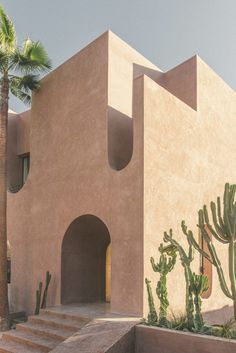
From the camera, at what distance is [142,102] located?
10.2 meters

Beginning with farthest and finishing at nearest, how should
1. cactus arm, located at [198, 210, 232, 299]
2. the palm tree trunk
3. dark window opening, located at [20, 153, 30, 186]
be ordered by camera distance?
dark window opening, located at [20, 153, 30, 186] → the palm tree trunk → cactus arm, located at [198, 210, 232, 299]

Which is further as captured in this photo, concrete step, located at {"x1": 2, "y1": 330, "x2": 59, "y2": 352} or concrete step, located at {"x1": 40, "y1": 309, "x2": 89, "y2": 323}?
concrete step, located at {"x1": 40, "y1": 309, "x2": 89, "y2": 323}

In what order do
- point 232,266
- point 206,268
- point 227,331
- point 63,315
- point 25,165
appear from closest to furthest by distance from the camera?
point 227,331, point 232,266, point 63,315, point 206,268, point 25,165

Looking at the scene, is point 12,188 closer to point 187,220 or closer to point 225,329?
point 187,220

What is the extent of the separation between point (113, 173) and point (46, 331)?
15.0 feet

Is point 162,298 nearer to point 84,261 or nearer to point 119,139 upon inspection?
point 84,261

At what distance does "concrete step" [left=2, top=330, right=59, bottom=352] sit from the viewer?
912 cm

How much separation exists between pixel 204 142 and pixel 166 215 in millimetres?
3879

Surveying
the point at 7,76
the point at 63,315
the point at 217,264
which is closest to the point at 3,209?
the point at 63,315

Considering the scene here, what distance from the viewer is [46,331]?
31.8ft

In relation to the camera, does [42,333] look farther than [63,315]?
No

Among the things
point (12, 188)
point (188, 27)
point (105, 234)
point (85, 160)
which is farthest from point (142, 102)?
point (188, 27)

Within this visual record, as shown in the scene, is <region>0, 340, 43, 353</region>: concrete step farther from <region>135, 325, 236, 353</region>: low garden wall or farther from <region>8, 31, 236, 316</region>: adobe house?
<region>135, 325, 236, 353</region>: low garden wall

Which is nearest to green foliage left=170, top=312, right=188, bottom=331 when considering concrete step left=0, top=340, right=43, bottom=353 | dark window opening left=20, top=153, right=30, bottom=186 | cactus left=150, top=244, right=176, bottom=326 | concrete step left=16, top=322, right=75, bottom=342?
cactus left=150, top=244, right=176, bottom=326
